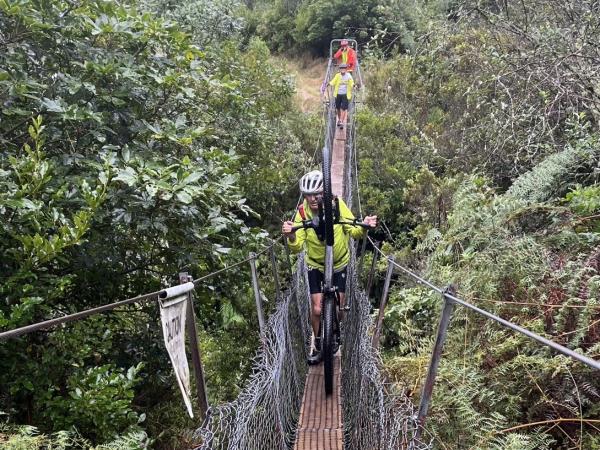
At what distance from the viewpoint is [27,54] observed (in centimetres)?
278

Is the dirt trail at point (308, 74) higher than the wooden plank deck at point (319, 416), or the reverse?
the dirt trail at point (308, 74)

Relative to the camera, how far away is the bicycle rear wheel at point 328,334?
324 centimetres

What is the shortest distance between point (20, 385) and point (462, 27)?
6597 mm

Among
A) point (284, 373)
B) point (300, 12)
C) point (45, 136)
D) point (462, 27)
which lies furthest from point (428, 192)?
point (300, 12)

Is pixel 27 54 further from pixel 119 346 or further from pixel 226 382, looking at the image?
pixel 226 382

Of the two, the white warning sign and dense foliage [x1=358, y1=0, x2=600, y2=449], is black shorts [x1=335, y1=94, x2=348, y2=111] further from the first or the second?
the white warning sign

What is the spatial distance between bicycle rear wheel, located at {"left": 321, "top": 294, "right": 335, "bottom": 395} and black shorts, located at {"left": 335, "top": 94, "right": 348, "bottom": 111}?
666 centimetres

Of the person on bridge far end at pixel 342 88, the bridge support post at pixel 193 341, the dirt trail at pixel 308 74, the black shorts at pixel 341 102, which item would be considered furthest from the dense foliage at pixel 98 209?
the dirt trail at pixel 308 74

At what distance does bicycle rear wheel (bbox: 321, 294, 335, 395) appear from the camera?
3.24m

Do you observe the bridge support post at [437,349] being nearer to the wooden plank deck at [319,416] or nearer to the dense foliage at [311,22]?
the wooden plank deck at [319,416]

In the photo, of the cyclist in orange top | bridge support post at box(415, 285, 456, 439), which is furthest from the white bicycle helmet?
the cyclist in orange top

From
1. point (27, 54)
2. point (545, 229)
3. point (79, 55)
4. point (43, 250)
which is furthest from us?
point (545, 229)

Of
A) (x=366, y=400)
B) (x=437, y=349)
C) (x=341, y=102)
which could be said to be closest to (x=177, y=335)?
(x=437, y=349)

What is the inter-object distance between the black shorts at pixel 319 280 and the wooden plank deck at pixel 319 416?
621mm
